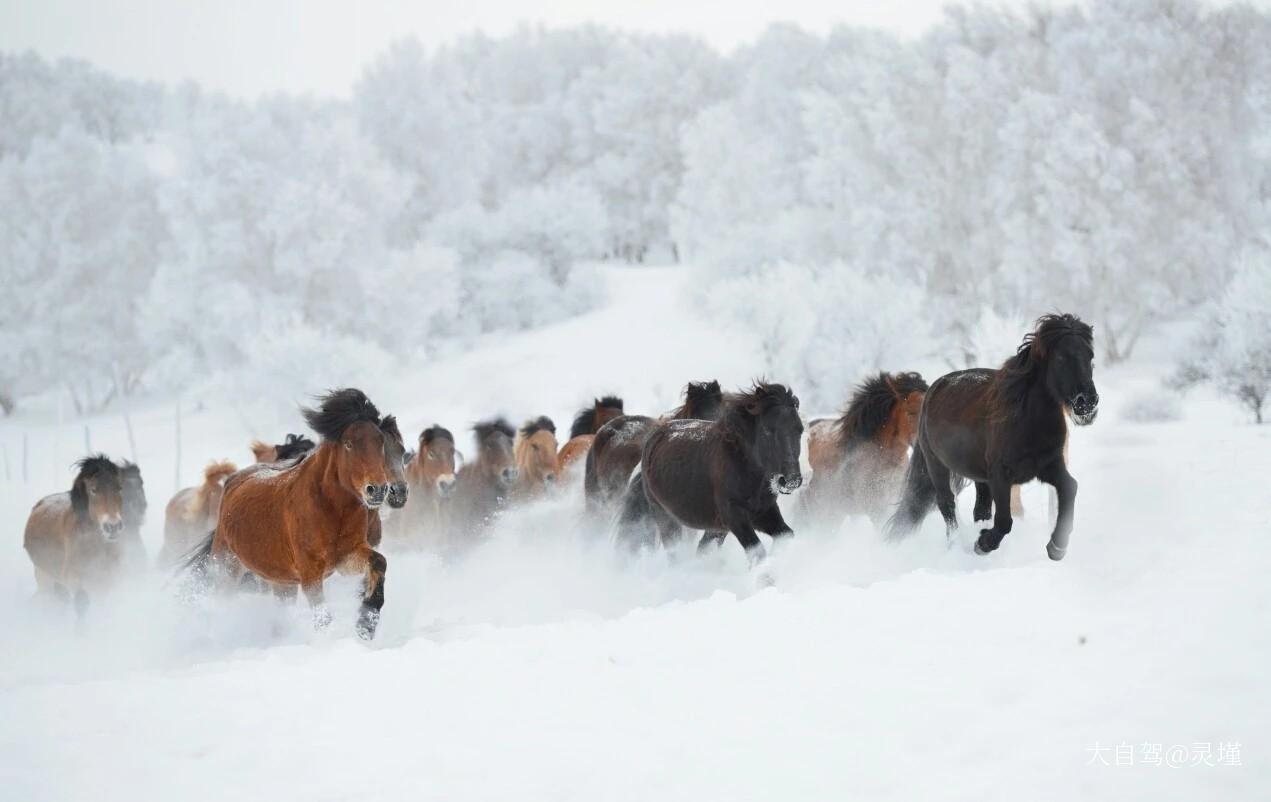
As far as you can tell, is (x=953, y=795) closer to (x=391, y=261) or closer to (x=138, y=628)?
(x=138, y=628)

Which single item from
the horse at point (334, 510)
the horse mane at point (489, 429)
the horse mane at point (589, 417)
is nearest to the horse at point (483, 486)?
the horse mane at point (489, 429)

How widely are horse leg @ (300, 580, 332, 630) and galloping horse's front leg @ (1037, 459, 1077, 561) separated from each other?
468 centimetres

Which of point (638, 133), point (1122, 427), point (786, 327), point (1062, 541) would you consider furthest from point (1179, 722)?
point (638, 133)

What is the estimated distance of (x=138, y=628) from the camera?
9156 millimetres

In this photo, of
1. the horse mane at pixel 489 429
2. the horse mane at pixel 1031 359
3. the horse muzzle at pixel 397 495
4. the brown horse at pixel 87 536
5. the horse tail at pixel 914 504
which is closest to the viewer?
the horse muzzle at pixel 397 495

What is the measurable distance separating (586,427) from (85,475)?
20.0 ft

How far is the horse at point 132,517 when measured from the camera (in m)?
10.9

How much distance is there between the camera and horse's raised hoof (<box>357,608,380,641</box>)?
22.2 ft

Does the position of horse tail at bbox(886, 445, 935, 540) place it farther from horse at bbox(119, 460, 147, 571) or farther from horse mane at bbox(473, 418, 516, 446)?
horse at bbox(119, 460, 147, 571)

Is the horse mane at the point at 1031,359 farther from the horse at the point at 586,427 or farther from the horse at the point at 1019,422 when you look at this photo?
the horse at the point at 586,427

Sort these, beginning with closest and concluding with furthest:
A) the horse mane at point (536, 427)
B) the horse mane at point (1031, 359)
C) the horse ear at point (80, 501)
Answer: the horse mane at point (1031, 359) < the horse ear at point (80, 501) < the horse mane at point (536, 427)

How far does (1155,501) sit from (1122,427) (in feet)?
31.4

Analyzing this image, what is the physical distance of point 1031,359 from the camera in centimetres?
715

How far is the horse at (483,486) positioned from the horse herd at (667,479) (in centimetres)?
2
